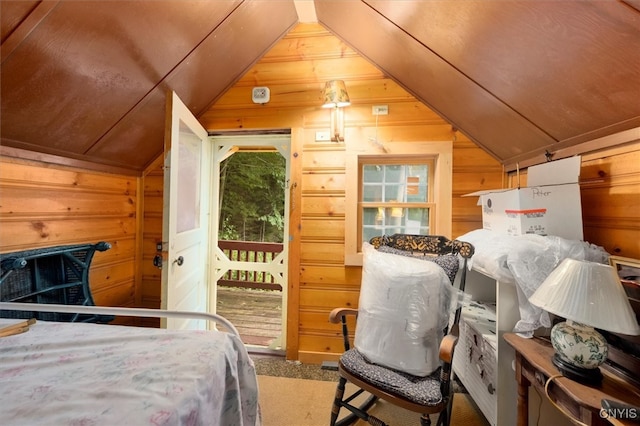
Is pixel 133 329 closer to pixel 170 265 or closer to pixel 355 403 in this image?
pixel 170 265

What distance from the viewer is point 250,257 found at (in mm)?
4434

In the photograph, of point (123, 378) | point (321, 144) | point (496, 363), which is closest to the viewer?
point (123, 378)

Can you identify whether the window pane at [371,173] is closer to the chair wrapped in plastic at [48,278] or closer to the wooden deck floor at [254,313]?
the wooden deck floor at [254,313]

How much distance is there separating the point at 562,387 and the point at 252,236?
480cm

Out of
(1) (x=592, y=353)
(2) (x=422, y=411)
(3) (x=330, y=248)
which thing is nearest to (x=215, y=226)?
(3) (x=330, y=248)

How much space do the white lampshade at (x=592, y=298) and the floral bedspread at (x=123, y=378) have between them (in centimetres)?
119

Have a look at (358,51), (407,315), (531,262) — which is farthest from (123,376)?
(358,51)

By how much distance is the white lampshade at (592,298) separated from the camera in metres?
0.86

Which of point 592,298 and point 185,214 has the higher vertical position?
point 185,214

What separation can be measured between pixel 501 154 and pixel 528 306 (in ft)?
4.16

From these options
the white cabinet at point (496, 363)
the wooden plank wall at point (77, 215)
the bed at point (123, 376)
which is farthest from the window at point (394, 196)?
the wooden plank wall at point (77, 215)

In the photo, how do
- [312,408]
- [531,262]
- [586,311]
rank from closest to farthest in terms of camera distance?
[586,311] → [531,262] → [312,408]

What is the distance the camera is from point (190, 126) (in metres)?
1.93

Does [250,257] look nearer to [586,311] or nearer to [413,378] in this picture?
[413,378]
